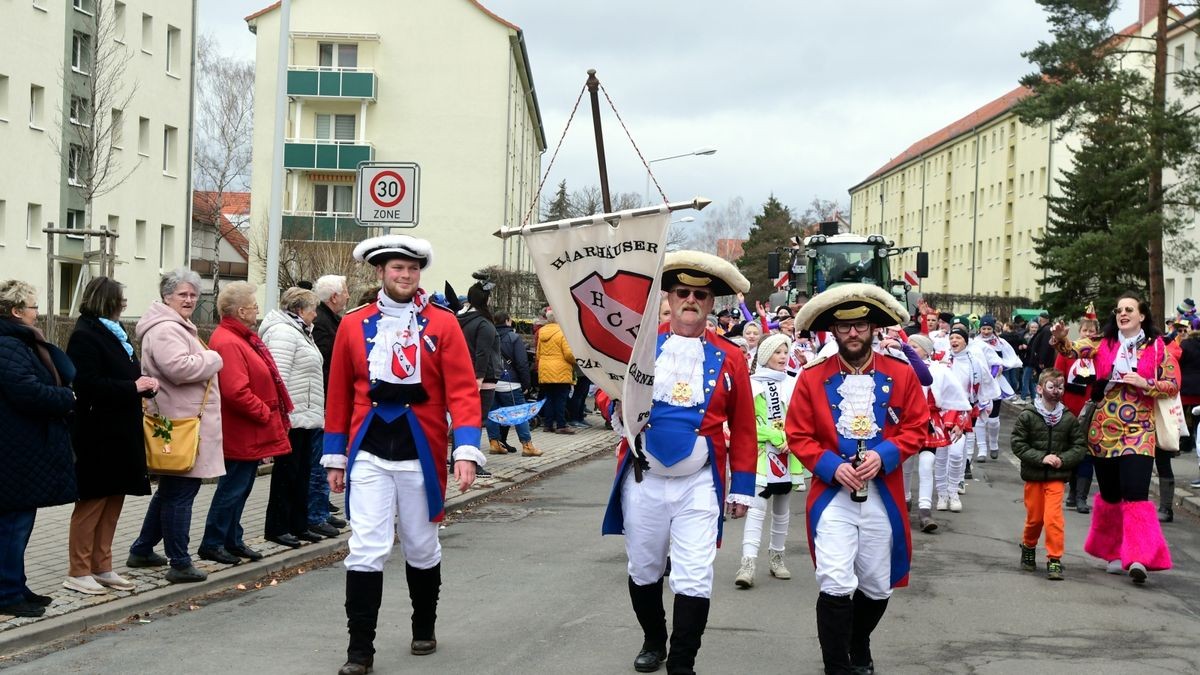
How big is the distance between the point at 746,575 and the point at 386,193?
5.07 m

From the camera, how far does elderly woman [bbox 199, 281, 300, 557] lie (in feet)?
29.6

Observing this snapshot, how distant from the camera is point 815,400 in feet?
21.3

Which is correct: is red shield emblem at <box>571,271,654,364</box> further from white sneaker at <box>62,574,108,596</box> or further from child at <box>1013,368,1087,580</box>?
child at <box>1013,368,1087,580</box>

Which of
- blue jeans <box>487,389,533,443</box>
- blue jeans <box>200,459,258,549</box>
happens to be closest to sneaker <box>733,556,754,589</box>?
blue jeans <box>200,459,258,549</box>

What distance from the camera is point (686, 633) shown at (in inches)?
242

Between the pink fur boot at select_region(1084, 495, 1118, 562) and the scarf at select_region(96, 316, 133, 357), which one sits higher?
the scarf at select_region(96, 316, 133, 357)

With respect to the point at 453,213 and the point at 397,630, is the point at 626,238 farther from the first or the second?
the point at 453,213

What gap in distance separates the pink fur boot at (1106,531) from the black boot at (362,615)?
5.89 metres

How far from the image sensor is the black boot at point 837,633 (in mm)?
6160

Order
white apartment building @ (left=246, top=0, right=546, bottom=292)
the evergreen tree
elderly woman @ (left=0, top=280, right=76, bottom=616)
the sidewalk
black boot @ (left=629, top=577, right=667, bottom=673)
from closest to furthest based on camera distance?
black boot @ (left=629, top=577, right=667, bottom=673) → the sidewalk → elderly woman @ (left=0, top=280, right=76, bottom=616) → white apartment building @ (left=246, top=0, right=546, bottom=292) → the evergreen tree

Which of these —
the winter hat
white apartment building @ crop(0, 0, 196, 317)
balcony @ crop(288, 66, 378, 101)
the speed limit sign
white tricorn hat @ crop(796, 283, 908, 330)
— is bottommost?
the winter hat

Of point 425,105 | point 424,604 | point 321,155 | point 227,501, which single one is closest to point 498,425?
point 227,501

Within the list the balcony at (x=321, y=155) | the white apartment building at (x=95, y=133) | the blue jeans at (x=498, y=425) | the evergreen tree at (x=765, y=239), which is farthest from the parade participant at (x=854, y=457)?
the evergreen tree at (x=765, y=239)

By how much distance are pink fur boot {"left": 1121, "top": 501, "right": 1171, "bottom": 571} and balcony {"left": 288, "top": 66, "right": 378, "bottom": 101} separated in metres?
45.9
